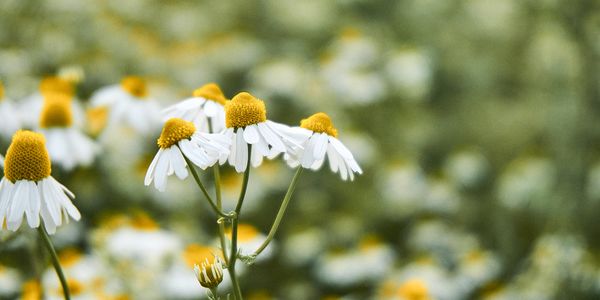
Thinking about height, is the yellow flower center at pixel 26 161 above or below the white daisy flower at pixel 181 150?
below

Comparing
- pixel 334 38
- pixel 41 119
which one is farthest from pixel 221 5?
pixel 41 119

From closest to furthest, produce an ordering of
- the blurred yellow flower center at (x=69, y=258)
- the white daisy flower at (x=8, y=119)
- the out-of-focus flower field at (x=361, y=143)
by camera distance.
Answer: the white daisy flower at (x=8, y=119)
the blurred yellow flower center at (x=69, y=258)
the out-of-focus flower field at (x=361, y=143)

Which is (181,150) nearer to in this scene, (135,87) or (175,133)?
(175,133)

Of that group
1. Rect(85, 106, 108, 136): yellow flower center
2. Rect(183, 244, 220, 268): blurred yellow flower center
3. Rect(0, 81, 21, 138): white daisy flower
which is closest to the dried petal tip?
Rect(0, 81, 21, 138): white daisy flower

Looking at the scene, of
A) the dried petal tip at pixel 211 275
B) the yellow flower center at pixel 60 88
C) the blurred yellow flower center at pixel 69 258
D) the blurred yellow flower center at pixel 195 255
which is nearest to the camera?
the dried petal tip at pixel 211 275

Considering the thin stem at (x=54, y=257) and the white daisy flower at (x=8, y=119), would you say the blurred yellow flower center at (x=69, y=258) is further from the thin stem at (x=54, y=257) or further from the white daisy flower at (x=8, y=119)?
the thin stem at (x=54, y=257)

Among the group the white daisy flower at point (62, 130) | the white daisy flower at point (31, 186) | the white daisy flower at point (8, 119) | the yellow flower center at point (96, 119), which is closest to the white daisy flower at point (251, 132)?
the white daisy flower at point (31, 186)

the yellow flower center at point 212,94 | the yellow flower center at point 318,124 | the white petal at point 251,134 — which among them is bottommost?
the white petal at point 251,134

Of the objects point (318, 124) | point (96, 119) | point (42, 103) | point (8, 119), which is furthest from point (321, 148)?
point (96, 119)
